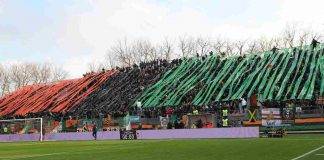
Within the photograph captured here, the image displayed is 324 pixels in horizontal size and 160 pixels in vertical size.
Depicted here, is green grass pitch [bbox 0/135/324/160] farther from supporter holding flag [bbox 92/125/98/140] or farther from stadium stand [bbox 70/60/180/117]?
stadium stand [bbox 70/60/180/117]

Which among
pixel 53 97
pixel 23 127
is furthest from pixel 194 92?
pixel 53 97

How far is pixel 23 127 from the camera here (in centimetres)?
6581

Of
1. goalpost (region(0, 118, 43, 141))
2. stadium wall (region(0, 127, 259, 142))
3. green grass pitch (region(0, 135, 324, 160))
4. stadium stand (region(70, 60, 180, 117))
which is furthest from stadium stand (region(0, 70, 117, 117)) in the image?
green grass pitch (region(0, 135, 324, 160))

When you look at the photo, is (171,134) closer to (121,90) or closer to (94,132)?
(94,132)

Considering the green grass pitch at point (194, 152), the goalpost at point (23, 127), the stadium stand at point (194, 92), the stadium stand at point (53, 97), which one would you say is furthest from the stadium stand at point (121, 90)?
the green grass pitch at point (194, 152)

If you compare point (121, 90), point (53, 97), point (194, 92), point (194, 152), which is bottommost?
point (194, 152)

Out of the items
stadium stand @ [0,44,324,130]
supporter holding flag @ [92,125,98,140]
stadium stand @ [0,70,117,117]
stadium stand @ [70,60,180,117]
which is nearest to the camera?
stadium stand @ [0,44,324,130]

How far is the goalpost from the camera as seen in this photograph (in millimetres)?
63528

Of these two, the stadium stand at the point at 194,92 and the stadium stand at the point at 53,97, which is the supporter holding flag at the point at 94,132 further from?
the stadium stand at the point at 53,97

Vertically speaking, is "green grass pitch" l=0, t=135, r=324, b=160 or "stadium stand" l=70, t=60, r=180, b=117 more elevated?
"stadium stand" l=70, t=60, r=180, b=117

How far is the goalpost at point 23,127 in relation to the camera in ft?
208

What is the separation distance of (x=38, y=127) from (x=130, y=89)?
1199 cm

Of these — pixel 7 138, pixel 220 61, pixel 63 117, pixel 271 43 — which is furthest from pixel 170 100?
pixel 271 43

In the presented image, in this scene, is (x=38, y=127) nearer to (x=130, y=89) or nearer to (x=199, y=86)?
(x=130, y=89)
